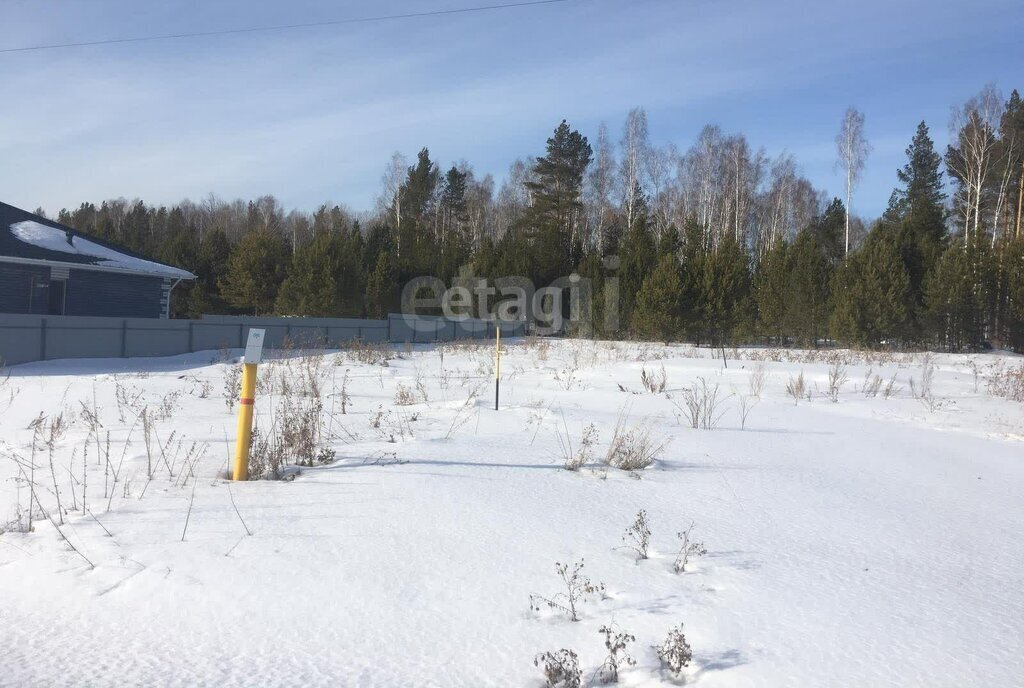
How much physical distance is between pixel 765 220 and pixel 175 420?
150ft

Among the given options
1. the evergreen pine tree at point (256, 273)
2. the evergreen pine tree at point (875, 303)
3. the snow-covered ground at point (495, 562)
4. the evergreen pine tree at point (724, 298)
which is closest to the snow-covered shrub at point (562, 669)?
the snow-covered ground at point (495, 562)

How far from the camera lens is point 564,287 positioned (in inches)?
1433

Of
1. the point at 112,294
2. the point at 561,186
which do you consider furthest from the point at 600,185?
the point at 112,294

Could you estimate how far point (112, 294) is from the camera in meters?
24.3

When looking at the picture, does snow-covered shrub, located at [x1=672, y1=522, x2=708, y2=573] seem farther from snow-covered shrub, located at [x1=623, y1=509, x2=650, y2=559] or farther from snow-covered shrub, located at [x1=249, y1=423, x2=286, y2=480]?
snow-covered shrub, located at [x1=249, y1=423, x2=286, y2=480]

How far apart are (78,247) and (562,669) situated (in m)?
26.7

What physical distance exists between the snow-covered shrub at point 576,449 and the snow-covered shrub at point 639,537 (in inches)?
50.8

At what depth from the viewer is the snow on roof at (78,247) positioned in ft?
76.4

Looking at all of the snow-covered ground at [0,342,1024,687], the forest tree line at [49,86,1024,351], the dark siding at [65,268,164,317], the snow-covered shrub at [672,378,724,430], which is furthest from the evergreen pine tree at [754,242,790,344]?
the dark siding at [65,268,164,317]

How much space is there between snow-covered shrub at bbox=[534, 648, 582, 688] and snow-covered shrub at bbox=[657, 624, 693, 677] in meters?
0.33

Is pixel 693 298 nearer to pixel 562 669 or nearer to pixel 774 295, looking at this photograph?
pixel 774 295

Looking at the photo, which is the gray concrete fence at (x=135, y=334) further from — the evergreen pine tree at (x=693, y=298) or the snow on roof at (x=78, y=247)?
the evergreen pine tree at (x=693, y=298)

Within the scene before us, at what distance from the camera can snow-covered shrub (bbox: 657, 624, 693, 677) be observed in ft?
8.49

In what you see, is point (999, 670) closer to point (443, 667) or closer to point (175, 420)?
point (443, 667)
